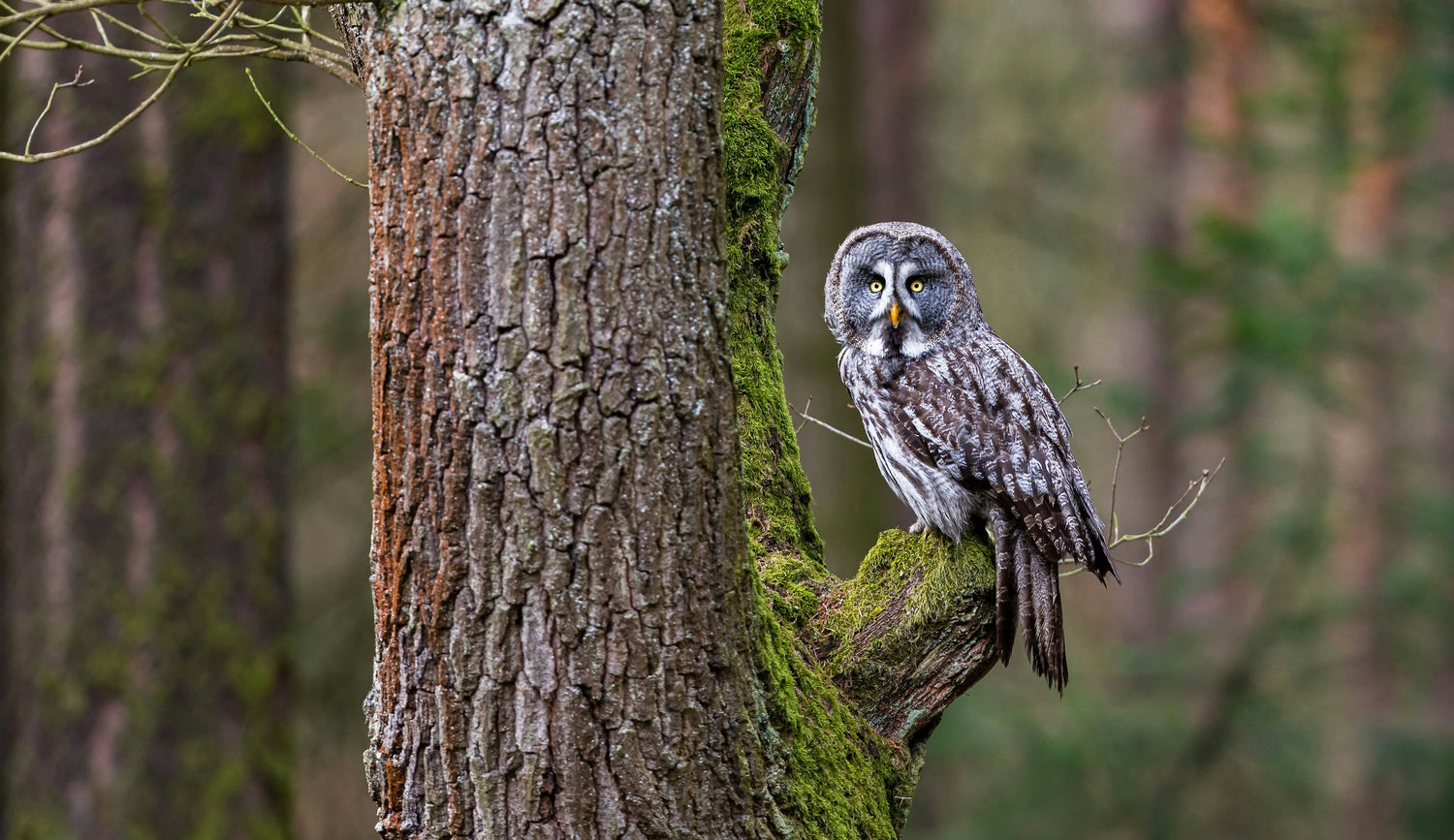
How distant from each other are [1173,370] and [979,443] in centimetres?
744

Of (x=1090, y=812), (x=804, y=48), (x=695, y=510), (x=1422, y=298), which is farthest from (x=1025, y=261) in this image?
(x=695, y=510)

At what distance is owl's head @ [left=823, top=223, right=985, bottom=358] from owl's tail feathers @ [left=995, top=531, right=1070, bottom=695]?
914 mm

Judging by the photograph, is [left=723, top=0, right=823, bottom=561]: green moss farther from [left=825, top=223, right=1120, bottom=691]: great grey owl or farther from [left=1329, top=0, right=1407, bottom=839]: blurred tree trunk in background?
[left=1329, top=0, right=1407, bottom=839]: blurred tree trunk in background

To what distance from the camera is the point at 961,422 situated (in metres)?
3.79

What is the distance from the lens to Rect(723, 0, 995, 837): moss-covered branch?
106 inches

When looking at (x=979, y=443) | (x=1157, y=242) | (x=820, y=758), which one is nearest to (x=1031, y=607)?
(x=979, y=443)

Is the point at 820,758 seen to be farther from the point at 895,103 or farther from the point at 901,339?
the point at 895,103

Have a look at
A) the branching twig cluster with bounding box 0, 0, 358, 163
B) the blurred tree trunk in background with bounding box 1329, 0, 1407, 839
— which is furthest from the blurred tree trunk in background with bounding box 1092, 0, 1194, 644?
the branching twig cluster with bounding box 0, 0, 358, 163

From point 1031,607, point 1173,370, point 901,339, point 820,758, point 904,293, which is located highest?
point 1173,370

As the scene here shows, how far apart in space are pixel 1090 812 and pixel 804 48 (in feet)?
25.0

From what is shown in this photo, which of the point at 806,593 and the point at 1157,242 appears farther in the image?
the point at 1157,242

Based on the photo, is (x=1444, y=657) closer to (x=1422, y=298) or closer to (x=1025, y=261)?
(x=1422, y=298)

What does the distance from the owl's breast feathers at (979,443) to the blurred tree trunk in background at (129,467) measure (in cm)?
294

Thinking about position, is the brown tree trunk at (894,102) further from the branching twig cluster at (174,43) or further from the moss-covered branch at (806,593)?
the branching twig cluster at (174,43)
